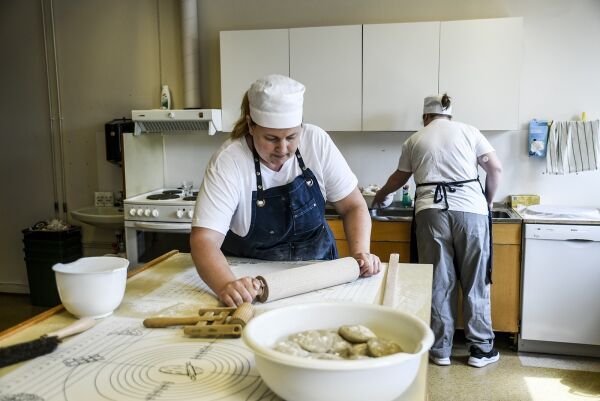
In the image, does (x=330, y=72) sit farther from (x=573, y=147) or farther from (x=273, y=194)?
(x=273, y=194)

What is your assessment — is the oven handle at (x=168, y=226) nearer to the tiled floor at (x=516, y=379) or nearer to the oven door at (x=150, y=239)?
the oven door at (x=150, y=239)

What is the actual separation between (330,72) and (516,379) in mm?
2116

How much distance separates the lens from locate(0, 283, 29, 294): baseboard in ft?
14.6

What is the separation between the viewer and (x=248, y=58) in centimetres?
350

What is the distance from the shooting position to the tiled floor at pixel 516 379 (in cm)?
263

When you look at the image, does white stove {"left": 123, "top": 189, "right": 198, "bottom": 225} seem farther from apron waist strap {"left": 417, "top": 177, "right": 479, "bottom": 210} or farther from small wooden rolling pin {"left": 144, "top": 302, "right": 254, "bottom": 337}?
small wooden rolling pin {"left": 144, "top": 302, "right": 254, "bottom": 337}

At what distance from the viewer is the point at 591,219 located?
296 cm

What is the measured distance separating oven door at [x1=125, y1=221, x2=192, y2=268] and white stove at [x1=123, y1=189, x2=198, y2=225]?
0.04 metres

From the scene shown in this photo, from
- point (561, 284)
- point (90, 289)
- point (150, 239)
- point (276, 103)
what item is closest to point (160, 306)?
point (90, 289)

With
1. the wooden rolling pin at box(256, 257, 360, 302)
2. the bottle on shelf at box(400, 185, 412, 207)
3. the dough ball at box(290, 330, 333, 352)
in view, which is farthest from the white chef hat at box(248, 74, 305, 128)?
the bottle on shelf at box(400, 185, 412, 207)

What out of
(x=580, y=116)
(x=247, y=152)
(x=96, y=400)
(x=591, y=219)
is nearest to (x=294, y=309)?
(x=96, y=400)

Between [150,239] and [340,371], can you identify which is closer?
[340,371]

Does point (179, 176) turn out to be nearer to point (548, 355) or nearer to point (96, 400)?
point (548, 355)

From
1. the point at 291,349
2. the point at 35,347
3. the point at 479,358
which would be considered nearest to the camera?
the point at 291,349
